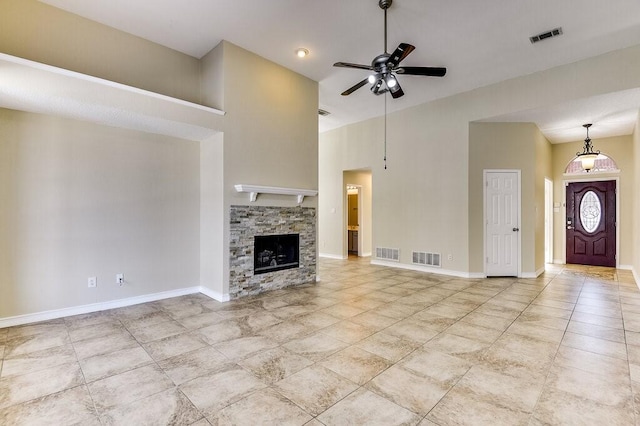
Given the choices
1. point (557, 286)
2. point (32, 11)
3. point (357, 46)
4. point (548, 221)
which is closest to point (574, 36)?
point (357, 46)

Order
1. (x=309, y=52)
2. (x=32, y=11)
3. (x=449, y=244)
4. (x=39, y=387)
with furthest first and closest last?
(x=449, y=244) < (x=309, y=52) < (x=32, y=11) < (x=39, y=387)

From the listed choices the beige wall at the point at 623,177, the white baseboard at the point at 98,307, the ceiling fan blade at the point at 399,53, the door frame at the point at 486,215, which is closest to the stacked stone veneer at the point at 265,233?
the white baseboard at the point at 98,307

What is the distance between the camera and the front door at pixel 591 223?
23.6ft

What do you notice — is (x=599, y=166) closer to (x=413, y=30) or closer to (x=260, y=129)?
(x=413, y=30)

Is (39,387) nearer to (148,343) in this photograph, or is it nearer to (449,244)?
(148,343)

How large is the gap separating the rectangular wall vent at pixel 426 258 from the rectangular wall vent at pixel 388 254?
435 mm

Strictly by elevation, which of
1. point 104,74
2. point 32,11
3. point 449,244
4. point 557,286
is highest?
point 32,11

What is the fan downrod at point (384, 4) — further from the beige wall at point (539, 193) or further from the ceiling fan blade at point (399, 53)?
the beige wall at point (539, 193)

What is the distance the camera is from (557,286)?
531 centimetres

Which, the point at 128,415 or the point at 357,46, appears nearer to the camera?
the point at 128,415

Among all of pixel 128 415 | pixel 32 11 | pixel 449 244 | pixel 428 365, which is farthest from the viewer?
pixel 449 244

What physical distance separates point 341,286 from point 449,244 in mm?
2537

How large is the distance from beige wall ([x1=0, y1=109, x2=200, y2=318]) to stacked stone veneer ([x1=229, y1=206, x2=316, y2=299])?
0.82 meters

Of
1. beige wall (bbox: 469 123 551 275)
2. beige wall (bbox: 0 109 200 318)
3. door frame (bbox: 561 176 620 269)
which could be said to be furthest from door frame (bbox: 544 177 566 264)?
beige wall (bbox: 0 109 200 318)
